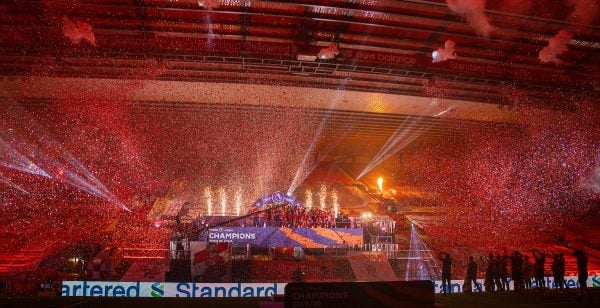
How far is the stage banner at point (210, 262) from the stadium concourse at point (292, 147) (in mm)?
52

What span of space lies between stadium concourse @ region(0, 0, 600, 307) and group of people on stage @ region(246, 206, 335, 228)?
0.55 feet

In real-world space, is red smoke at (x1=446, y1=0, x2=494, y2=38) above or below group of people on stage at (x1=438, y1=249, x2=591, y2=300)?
above

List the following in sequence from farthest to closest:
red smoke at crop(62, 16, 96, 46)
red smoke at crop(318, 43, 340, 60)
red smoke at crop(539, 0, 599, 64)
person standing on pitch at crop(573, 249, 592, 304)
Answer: red smoke at crop(318, 43, 340, 60) → red smoke at crop(62, 16, 96, 46) → red smoke at crop(539, 0, 599, 64) → person standing on pitch at crop(573, 249, 592, 304)

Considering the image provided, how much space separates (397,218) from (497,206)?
Result: 25.3 ft

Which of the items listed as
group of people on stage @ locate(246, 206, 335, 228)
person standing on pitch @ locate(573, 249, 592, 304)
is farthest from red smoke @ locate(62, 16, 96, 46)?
person standing on pitch @ locate(573, 249, 592, 304)

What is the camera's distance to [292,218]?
50.0ft

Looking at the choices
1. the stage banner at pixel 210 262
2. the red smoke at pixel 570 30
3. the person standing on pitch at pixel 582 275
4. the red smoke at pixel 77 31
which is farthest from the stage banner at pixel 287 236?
the red smoke at pixel 570 30

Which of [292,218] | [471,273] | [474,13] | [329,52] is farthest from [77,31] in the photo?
[471,273]

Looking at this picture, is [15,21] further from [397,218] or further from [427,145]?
[427,145]

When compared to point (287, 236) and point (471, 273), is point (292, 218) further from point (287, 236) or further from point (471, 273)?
point (471, 273)

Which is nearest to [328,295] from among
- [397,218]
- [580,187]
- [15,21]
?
[15,21]

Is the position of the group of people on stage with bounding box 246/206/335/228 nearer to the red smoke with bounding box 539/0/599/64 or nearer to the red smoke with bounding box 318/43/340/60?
the red smoke with bounding box 318/43/340/60

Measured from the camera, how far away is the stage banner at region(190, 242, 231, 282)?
10.3 meters

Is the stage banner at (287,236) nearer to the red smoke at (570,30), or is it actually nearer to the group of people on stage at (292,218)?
the group of people on stage at (292,218)
